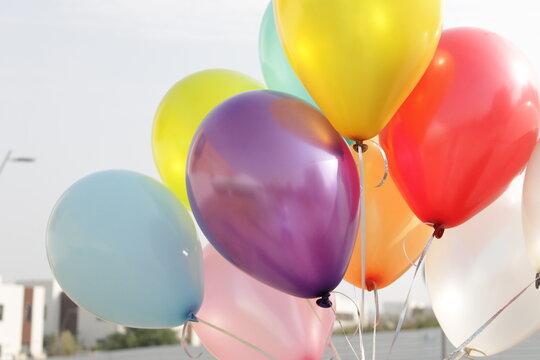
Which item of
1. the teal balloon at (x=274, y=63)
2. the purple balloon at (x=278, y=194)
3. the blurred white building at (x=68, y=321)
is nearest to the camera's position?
the purple balloon at (x=278, y=194)

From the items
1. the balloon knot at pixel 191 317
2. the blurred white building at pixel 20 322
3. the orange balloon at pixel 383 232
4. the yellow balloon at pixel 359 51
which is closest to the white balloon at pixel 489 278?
the orange balloon at pixel 383 232

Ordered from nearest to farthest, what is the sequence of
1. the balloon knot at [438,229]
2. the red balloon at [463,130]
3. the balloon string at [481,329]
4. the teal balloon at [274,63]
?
the red balloon at [463,130], the balloon knot at [438,229], the balloon string at [481,329], the teal balloon at [274,63]

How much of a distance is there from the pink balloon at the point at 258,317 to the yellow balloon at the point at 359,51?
2.73ft

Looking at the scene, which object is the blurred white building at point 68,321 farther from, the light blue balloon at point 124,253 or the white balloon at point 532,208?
the white balloon at point 532,208

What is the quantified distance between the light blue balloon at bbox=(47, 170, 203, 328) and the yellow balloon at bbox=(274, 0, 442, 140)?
0.76 metres

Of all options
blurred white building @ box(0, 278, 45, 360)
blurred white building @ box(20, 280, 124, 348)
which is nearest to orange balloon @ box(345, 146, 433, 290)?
blurred white building @ box(0, 278, 45, 360)

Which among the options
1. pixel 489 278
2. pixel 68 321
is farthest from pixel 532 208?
pixel 68 321

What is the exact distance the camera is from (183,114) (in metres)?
3.45

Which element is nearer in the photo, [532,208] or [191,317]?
[532,208]

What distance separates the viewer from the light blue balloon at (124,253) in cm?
306

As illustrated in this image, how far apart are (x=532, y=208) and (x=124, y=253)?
1.39 metres

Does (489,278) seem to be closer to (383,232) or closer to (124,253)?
(383,232)

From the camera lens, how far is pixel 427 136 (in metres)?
2.86

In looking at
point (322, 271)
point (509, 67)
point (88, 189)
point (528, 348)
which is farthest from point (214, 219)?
point (528, 348)
